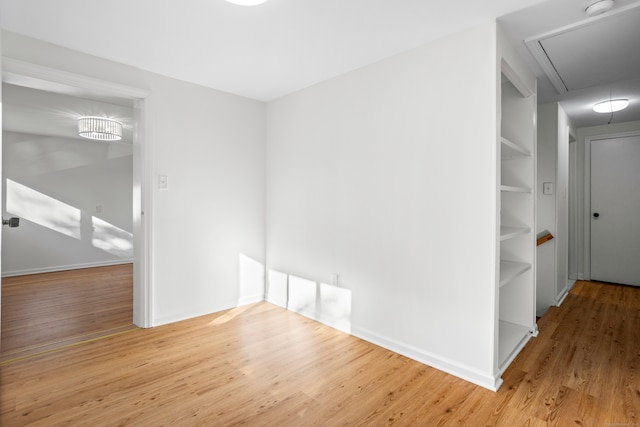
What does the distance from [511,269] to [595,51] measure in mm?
1735

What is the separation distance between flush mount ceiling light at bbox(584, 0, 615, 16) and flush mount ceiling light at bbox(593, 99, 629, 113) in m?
2.23

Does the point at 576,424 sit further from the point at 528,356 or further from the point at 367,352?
the point at 367,352

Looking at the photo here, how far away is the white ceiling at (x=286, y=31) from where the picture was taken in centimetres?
199

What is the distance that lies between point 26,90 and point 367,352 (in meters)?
4.25

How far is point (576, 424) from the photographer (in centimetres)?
176

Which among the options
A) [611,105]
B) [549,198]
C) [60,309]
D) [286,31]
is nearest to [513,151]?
[549,198]

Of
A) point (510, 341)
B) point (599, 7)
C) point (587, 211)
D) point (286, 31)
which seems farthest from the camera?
point (587, 211)

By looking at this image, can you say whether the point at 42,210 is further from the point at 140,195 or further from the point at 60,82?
the point at 60,82

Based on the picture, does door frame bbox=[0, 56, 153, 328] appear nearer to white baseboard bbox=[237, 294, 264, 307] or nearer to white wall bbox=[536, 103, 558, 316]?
white baseboard bbox=[237, 294, 264, 307]

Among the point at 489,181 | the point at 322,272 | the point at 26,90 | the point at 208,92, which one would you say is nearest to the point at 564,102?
the point at 489,181

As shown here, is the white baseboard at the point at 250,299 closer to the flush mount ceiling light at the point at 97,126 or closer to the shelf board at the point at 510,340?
the shelf board at the point at 510,340

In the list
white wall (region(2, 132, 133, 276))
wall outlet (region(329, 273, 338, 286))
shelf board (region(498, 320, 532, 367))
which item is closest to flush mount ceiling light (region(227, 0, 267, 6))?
wall outlet (region(329, 273, 338, 286))

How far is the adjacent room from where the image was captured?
2.02 meters

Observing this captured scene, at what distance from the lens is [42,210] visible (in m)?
5.51
